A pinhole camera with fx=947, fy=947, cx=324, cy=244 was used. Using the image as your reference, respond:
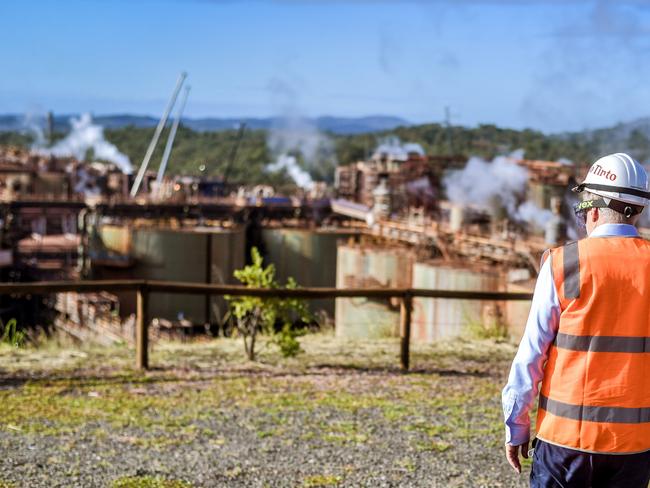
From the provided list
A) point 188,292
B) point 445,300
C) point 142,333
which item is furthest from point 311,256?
point 142,333

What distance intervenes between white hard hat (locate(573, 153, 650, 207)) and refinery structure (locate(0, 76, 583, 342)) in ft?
34.2

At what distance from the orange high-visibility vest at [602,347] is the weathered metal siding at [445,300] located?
44.9 ft

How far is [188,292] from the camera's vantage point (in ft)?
30.1

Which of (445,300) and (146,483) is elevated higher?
(146,483)

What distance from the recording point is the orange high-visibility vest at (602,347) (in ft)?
10.2

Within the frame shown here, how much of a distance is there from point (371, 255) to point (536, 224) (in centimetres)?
1192

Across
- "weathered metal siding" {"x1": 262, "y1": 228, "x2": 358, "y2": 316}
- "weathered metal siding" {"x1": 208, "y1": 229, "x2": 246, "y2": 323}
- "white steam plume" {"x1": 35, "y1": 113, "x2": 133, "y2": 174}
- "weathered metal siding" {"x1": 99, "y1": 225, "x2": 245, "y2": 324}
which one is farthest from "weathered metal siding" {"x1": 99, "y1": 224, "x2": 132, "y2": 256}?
"white steam plume" {"x1": 35, "y1": 113, "x2": 133, "y2": 174}

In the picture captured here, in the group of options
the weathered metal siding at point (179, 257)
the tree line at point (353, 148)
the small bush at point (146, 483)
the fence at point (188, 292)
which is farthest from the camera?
the tree line at point (353, 148)

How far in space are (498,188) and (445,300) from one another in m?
24.2

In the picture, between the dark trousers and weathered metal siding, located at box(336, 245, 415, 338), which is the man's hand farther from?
weathered metal siding, located at box(336, 245, 415, 338)

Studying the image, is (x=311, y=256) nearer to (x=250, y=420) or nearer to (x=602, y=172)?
(x=250, y=420)

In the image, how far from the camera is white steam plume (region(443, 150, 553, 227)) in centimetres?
3868

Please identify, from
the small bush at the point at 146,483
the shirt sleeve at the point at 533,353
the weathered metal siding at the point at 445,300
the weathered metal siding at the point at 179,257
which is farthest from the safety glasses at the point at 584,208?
the weathered metal siding at the point at 179,257

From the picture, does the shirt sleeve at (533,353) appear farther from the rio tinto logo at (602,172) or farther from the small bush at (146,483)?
the small bush at (146,483)
